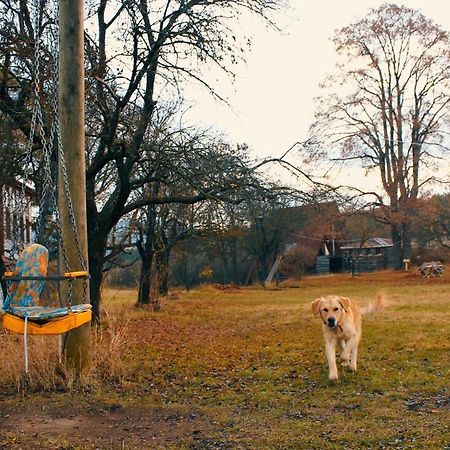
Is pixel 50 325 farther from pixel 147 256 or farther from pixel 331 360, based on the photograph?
pixel 147 256

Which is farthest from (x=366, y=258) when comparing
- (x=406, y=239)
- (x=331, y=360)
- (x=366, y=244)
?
(x=331, y=360)

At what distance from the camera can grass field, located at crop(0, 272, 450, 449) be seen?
533 centimetres

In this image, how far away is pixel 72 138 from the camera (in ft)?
24.4

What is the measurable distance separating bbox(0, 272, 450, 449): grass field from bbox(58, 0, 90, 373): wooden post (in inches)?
14.3

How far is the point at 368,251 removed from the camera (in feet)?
181

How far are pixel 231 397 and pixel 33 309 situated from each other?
2271mm

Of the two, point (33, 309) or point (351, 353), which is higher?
point (33, 309)

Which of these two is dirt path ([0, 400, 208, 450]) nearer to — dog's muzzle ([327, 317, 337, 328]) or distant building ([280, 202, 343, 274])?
dog's muzzle ([327, 317, 337, 328])

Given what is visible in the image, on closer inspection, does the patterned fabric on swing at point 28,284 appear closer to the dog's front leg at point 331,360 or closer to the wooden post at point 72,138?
the wooden post at point 72,138

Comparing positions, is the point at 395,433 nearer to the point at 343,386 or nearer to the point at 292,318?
the point at 343,386

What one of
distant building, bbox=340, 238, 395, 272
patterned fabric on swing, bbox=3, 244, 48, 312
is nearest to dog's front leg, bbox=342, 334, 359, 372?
patterned fabric on swing, bbox=3, 244, 48, 312

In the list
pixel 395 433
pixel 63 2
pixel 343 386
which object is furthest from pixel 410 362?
pixel 63 2

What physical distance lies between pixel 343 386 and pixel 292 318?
9.58 meters

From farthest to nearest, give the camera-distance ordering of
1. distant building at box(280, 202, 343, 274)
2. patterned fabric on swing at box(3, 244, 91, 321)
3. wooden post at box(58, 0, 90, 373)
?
distant building at box(280, 202, 343, 274), wooden post at box(58, 0, 90, 373), patterned fabric on swing at box(3, 244, 91, 321)
